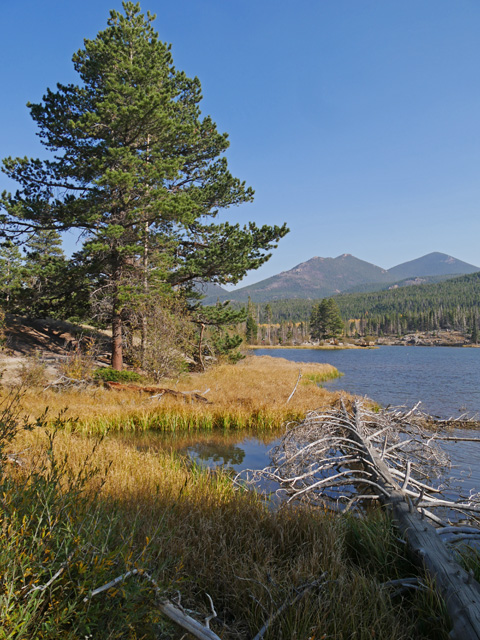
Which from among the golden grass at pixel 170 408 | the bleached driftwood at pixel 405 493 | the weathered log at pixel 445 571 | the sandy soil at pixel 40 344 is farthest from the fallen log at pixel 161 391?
the weathered log at pixel 445 571

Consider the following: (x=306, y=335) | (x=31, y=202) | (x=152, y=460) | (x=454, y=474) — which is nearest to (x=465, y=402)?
(x=454, y=474)

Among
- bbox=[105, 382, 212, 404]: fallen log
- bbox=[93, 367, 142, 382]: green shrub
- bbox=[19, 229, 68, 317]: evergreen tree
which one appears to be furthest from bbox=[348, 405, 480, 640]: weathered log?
bbox=[19, 229, 68, 317]: evergreen tree

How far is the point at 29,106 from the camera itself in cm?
1588

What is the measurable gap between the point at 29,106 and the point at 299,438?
1748cm

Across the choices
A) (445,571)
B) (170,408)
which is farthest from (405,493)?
(170,408)

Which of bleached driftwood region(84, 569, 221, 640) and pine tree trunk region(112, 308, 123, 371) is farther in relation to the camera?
pine tree trunk region(112, 308, 123, 371)

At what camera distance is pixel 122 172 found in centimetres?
1390

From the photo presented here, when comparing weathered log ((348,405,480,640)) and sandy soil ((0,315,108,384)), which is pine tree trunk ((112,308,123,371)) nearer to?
sandy soil ((0,315,108,384))

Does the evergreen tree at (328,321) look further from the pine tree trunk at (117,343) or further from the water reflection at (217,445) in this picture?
the water reflection at (217,445)

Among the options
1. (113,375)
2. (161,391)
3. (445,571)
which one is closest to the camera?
(445,571)

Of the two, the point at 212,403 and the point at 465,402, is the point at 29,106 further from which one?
the point at 465,402

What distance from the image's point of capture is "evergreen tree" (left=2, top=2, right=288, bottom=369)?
14.5m

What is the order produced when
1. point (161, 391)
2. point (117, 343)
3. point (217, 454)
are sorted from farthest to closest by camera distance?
point (117, 343)
point (161, 391)
point (217, 454)

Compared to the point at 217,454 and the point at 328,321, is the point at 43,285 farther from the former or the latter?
the point at 328,321
